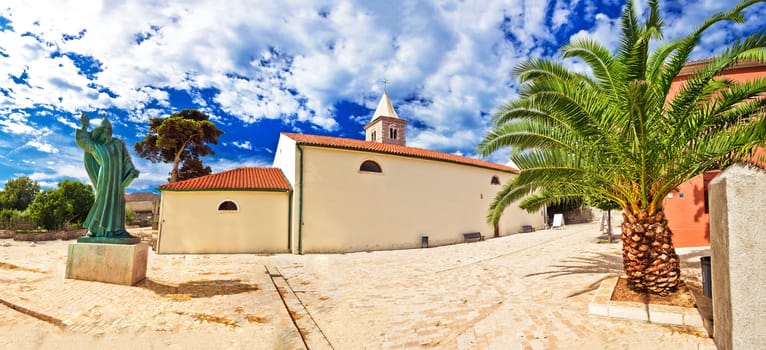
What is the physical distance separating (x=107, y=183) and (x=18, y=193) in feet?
134

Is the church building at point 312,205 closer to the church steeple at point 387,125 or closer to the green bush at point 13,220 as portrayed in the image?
the church steeple at point 387,125

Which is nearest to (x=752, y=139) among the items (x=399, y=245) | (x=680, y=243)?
(x=680, y=243)

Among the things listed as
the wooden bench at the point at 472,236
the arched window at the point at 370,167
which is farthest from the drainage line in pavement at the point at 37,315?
the wooden bench at the point at 472,236

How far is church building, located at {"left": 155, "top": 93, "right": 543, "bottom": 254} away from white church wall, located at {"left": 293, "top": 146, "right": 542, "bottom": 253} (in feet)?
0.14

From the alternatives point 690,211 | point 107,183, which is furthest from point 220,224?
point 690,211

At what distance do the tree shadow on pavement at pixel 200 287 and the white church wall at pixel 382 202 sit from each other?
5.82m

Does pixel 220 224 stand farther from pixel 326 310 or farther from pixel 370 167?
pixel 326 310

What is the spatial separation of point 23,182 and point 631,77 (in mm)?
50268

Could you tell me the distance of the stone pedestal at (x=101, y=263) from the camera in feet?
23.0

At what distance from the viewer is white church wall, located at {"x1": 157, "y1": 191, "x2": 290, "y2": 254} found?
1384 cm

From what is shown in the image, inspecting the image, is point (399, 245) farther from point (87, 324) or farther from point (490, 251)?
point (87, 324)

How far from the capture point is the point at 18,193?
1345 inches

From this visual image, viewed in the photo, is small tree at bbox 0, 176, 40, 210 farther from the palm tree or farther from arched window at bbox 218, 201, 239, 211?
the palm tree

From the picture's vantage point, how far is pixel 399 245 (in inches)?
632
